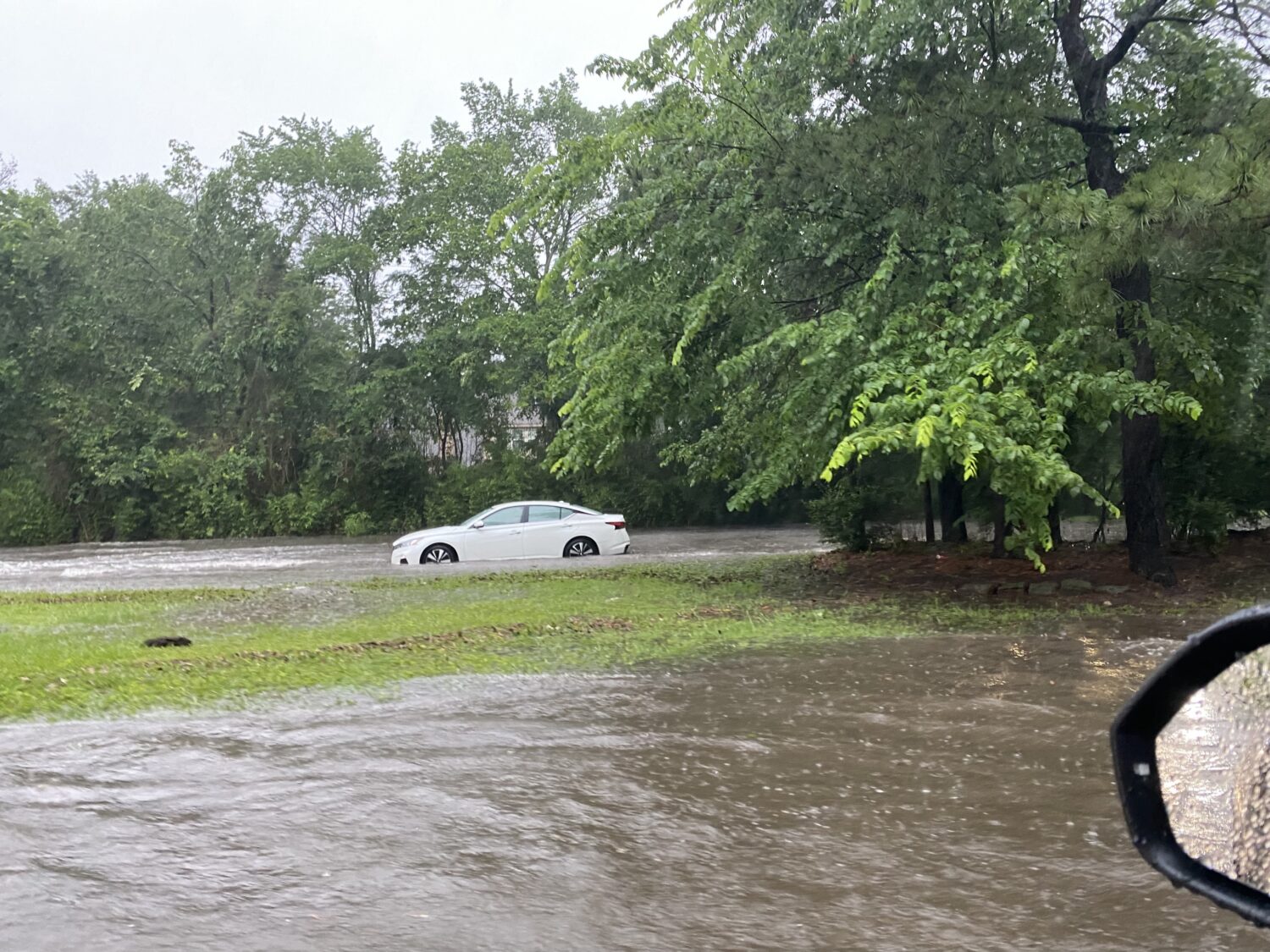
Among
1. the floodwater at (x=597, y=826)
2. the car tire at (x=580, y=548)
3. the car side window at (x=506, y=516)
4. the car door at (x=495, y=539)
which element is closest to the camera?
the floodwater at (x=597, y=826)

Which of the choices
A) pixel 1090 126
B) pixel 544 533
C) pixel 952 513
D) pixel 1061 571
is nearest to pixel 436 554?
pixel 544 533

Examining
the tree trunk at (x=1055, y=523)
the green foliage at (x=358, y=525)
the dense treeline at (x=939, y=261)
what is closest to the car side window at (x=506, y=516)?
the dense treeline at (x=939, y=261)

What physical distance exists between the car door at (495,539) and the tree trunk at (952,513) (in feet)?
27.3

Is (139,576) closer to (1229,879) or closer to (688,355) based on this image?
(688,355)

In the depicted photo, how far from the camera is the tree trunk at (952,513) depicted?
809 inches

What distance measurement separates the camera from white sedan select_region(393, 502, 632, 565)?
24109 mm

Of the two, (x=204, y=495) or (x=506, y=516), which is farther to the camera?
(x=204, y=495)

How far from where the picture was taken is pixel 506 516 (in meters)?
24.6

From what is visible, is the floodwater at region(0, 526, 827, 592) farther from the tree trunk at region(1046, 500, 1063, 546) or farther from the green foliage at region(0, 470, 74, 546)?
the tree trunk at region(1046, 500, 1063, 546)

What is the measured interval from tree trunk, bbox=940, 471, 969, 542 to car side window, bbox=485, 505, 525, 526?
8.40 m

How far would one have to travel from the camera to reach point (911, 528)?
73.0ft

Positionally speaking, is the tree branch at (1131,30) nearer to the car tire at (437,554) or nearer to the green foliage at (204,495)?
the car tire at (437,554)

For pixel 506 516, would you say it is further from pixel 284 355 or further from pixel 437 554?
pixel 284 355

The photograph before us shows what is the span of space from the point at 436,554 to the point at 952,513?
9.93 metres
